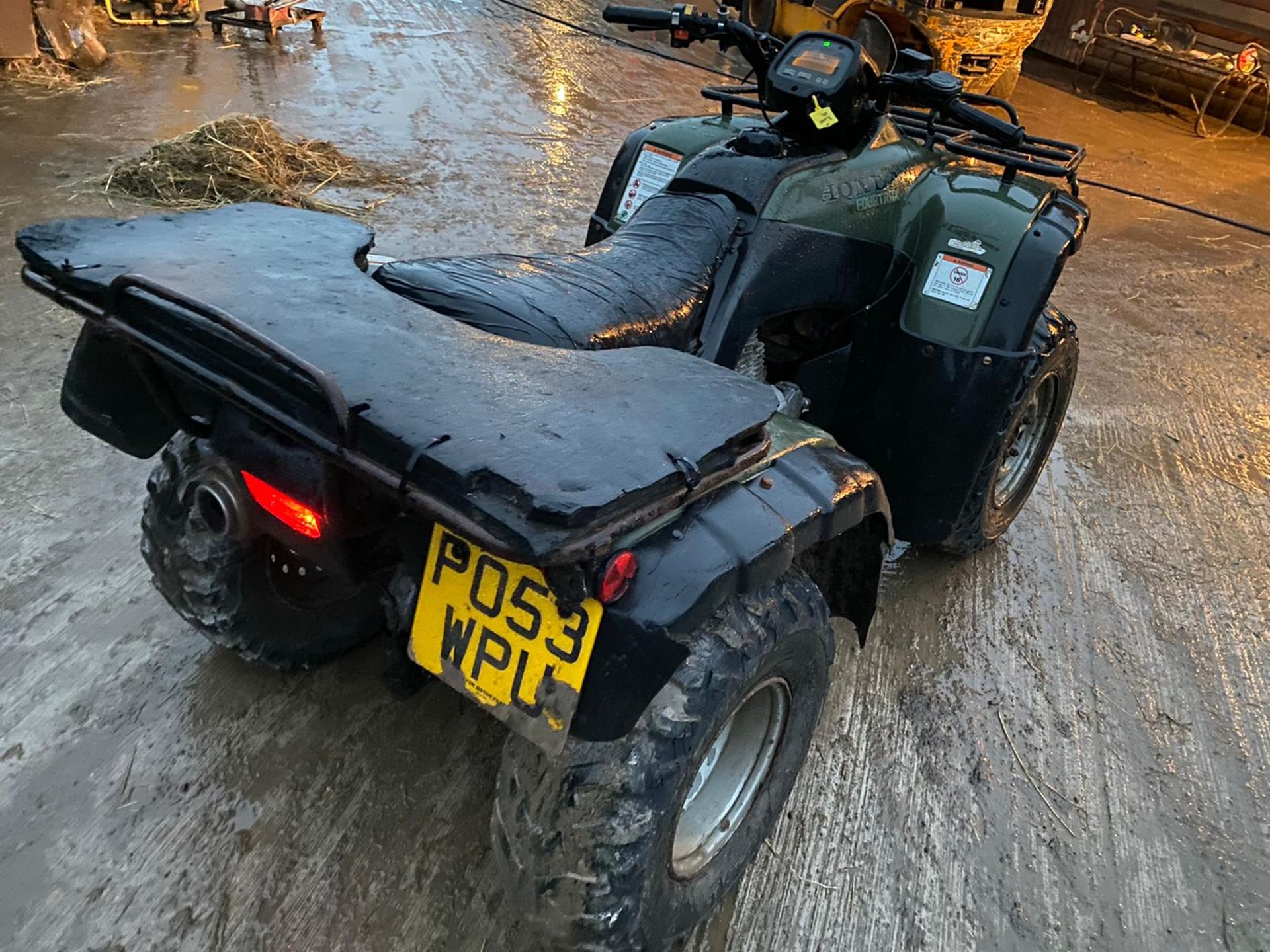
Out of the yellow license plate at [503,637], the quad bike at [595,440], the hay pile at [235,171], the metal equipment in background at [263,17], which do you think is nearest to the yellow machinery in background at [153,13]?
the metal equipment in background at [263,17]

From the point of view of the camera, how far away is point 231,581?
2166 millimetres

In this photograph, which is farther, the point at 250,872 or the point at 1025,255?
the point at 1025,255

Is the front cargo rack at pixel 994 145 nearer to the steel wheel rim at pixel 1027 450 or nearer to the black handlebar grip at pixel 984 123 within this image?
the black handlebar grip at pixel 984 123

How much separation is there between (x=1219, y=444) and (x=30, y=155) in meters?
6.50

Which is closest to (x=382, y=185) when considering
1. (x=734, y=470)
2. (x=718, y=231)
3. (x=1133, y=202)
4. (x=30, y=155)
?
(x=30, y=155)

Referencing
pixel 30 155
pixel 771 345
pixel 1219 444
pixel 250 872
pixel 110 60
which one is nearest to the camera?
pixel 250 872

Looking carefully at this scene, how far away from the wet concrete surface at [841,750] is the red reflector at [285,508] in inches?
34.5

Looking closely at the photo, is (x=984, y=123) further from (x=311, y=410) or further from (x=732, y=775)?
(x=311, y=410)

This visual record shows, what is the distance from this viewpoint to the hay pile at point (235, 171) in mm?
5105

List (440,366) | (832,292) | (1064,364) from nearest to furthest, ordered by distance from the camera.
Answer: (440,366) → (832,292) → (1064,364)

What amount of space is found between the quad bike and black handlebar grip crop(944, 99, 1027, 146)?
0.04ft

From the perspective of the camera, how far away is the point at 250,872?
201cm

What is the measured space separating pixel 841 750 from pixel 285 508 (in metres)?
1.61

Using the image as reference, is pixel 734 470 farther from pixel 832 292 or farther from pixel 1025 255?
pixel 1025 255
